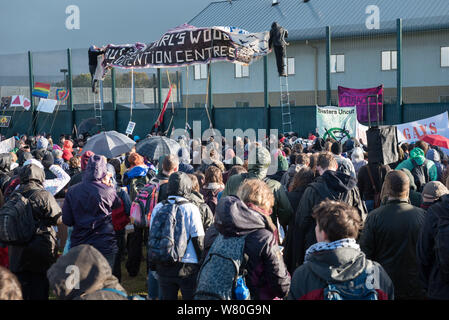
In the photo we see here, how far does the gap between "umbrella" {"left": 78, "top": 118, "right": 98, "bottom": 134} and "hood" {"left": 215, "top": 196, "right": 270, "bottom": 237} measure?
23.0m

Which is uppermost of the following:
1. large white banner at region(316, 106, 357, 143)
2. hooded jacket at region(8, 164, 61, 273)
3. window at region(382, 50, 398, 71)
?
window at region(382, 50, 398, 71)

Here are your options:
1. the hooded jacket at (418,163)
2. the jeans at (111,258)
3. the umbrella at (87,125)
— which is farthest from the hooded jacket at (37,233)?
the umbrella at (87,125)

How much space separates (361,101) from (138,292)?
1463cm

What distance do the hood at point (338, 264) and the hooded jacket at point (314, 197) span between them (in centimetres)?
208

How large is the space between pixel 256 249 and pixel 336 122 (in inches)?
491

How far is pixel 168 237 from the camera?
4.49 metres

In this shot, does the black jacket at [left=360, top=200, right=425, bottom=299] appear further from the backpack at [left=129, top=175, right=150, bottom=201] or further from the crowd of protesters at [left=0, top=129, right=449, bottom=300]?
the backpack at [left=129, top=175, right=150, bottom=201]

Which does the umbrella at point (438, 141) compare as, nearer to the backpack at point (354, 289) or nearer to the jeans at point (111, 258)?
the jeans at point (111, 258)

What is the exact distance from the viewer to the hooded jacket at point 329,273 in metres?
3.04

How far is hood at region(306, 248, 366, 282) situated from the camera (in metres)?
3.03

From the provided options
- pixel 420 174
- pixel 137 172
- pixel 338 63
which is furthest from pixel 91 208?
pixel 338 63

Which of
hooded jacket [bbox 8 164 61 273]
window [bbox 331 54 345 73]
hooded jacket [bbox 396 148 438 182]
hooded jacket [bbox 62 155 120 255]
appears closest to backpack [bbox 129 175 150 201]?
hooded jacket [bbox 62 155 120 255]
